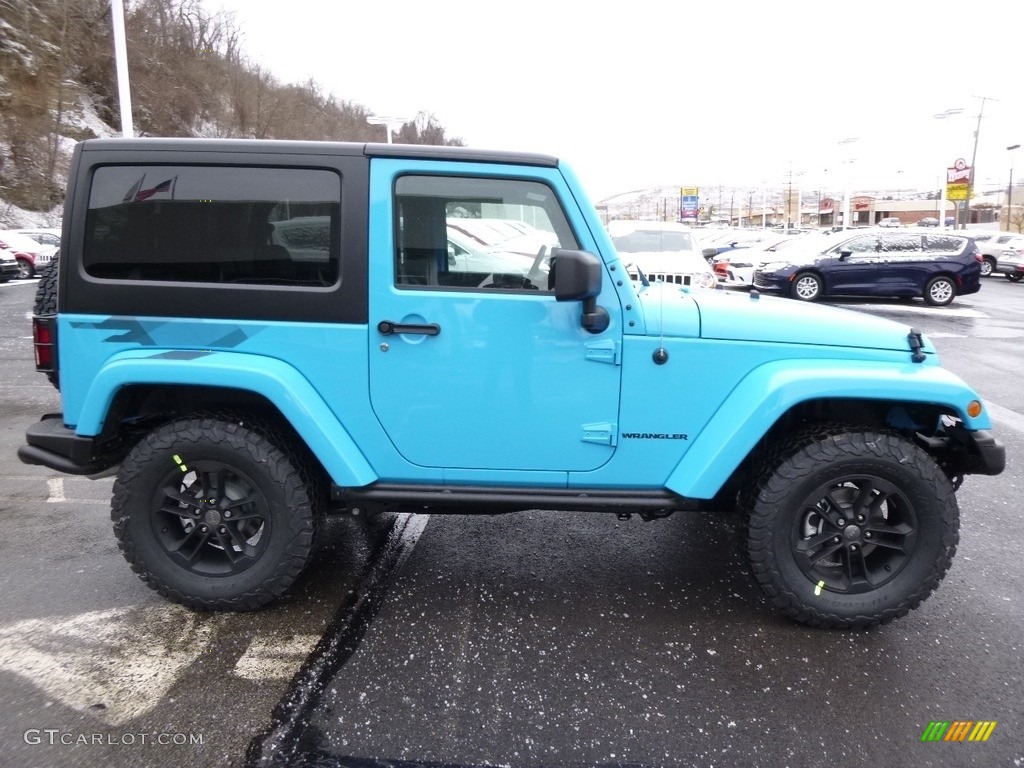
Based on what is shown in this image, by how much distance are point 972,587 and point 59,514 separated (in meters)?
5.12

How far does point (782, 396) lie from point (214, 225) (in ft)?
8.07

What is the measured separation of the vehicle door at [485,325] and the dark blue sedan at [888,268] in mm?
14785

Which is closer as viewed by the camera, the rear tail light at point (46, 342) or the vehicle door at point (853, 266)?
the rear tail light at point (46, 342)

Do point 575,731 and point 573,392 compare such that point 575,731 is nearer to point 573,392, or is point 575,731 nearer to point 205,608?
point 573,392

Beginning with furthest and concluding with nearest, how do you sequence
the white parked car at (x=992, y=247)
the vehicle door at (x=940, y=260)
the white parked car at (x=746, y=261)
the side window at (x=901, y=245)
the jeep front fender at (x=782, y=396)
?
the white parked car at (x=992, y=247) → the white parked car at (x=746, y=261) → the side window at (x=901, y=245) → the vehicle door at (x=940, y=260) → the jeep front fender at (x=782, y=396)

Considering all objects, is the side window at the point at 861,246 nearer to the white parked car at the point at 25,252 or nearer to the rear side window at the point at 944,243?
the rear side window at the point at 944,243

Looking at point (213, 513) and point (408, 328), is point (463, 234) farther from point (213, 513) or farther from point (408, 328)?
point (213, 513)

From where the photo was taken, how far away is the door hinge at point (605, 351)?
3074mm

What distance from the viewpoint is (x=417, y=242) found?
10.3 ft

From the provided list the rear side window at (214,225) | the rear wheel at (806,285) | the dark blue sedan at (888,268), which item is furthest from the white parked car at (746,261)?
the rear side window at (214,225)

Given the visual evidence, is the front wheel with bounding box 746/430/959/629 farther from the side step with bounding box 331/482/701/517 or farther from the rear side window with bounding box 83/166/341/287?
the rear side window with bounding box 83/166/341/287

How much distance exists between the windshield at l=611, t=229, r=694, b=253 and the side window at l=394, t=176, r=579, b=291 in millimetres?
9046

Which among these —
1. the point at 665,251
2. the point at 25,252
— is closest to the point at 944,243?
the point at 665,251

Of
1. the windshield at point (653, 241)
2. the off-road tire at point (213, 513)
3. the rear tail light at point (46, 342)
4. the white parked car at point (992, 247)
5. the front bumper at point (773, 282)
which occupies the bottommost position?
the off-road tire at point (213, 513)
